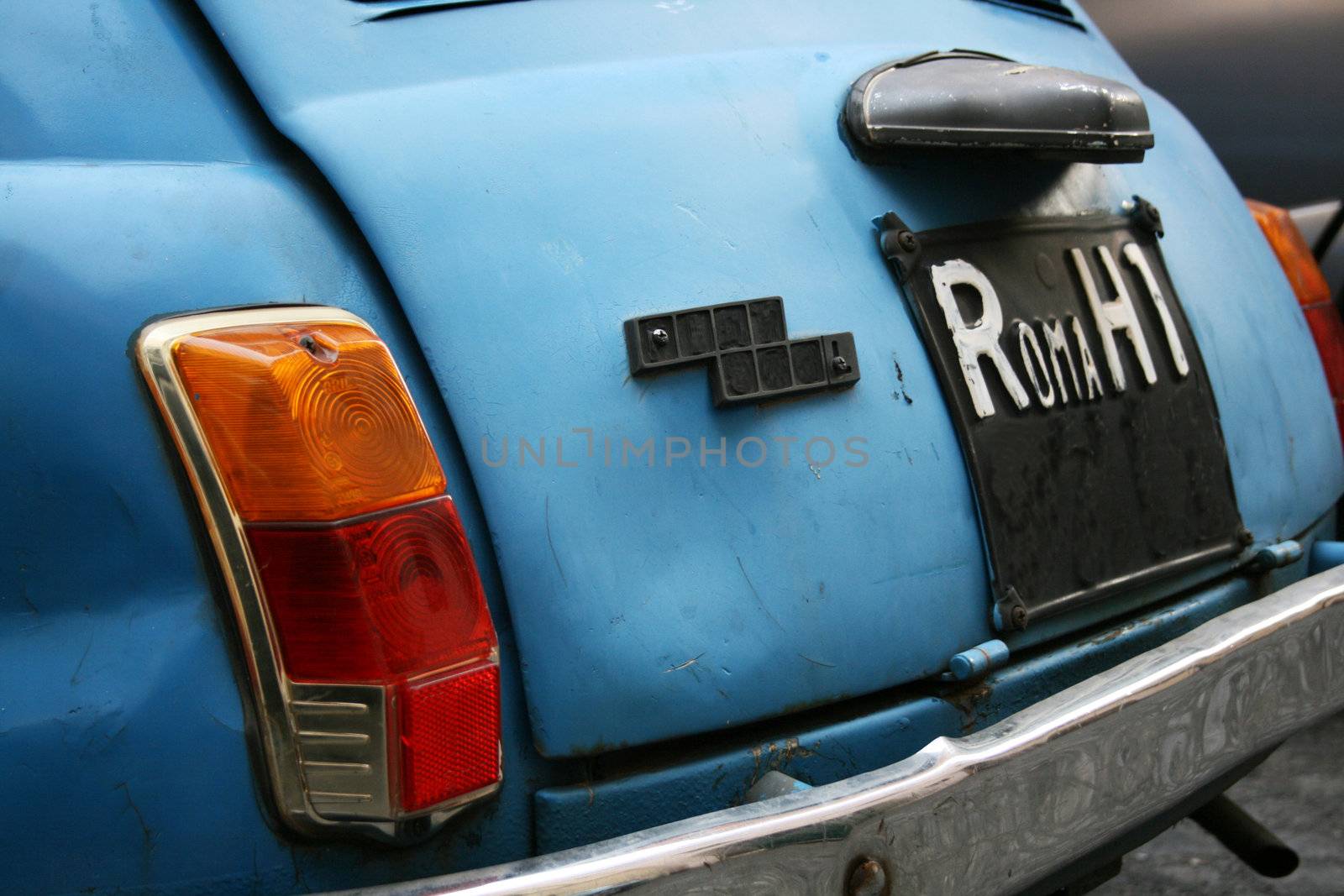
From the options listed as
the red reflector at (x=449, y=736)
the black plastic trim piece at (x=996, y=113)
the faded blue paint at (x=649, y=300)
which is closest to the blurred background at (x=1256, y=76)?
the black plastic trim piece at (x=996, y=113)

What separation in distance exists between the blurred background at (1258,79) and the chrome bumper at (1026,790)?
3021 millimetres

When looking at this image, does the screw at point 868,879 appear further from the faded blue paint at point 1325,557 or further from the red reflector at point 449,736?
the faded blue paint at point 1325,557

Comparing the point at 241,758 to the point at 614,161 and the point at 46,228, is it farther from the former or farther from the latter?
the point at 614,161

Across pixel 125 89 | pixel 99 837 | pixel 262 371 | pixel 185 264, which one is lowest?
pixel 99 837

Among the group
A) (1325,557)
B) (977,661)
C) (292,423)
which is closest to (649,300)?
(292,423)

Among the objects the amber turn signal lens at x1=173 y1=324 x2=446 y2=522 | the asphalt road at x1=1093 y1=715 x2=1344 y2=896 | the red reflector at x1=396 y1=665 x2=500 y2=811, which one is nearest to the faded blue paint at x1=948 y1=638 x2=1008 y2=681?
the red reflector at x1=396 y1=665 x2=500 y2=811

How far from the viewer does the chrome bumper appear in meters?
1.13

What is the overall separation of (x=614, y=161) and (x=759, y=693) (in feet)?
2.04

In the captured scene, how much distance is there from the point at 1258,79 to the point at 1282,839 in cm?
266

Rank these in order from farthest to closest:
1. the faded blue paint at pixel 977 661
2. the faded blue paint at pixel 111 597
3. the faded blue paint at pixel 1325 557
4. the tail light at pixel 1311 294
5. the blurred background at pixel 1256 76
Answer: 1. the blurred background at pixel 1256 76
2. the tail light at pixel 1311 294
3. the faded blue paint at pixel 1325 557
4. the faded blue paint at pixel 977 661
5. the faded blue paint at pixel 111 597

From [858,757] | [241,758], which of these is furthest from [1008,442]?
[241,758]

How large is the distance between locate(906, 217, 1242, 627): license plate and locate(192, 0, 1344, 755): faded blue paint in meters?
0.05

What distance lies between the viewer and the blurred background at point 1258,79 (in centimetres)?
426

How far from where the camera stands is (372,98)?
1419 mm
